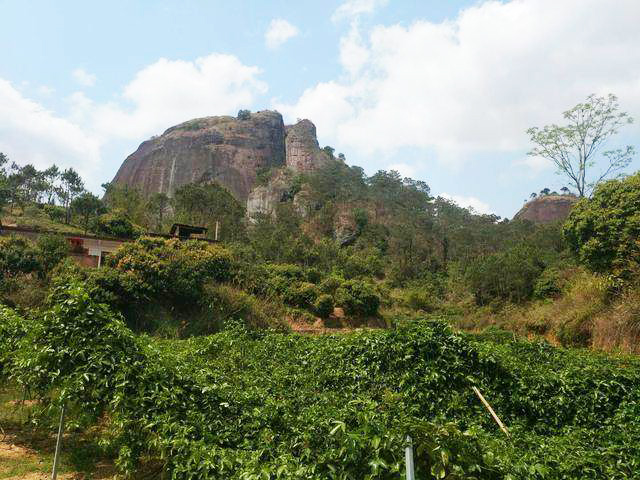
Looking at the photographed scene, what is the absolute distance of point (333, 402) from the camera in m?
5.78

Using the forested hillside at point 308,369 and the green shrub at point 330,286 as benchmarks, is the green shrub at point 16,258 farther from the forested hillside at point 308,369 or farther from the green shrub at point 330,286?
the green shrub at point 330,286

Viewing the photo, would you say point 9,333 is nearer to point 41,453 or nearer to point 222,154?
point 41,453

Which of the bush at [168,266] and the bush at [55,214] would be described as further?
the bush at [55,214]

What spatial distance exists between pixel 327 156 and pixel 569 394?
7281cm

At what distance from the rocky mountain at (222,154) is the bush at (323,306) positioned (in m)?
46.8

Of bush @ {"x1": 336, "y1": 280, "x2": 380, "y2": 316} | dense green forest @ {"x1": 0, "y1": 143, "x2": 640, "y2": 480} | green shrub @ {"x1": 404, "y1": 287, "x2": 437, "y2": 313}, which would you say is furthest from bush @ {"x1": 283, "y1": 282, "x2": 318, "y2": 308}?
green shrub @ {"x1": 404, "y1": 287, "x2": 437, "y2": 313}

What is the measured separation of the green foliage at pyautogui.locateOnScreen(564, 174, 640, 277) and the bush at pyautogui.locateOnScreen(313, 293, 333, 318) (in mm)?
11149

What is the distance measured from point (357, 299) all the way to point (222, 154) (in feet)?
176

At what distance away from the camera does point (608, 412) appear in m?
6.49

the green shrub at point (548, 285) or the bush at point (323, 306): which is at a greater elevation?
the green shrub at point (548, 285)

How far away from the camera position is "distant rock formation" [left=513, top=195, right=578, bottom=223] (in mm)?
57375

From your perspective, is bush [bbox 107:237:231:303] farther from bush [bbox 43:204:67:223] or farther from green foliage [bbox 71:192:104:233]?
bush [bbox 43:204:67:223]

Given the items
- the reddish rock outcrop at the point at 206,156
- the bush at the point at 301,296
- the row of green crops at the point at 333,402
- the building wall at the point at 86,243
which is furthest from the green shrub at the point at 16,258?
the reddish rock outcrop at the point at 206,156

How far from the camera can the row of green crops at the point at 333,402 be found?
3.59 m
